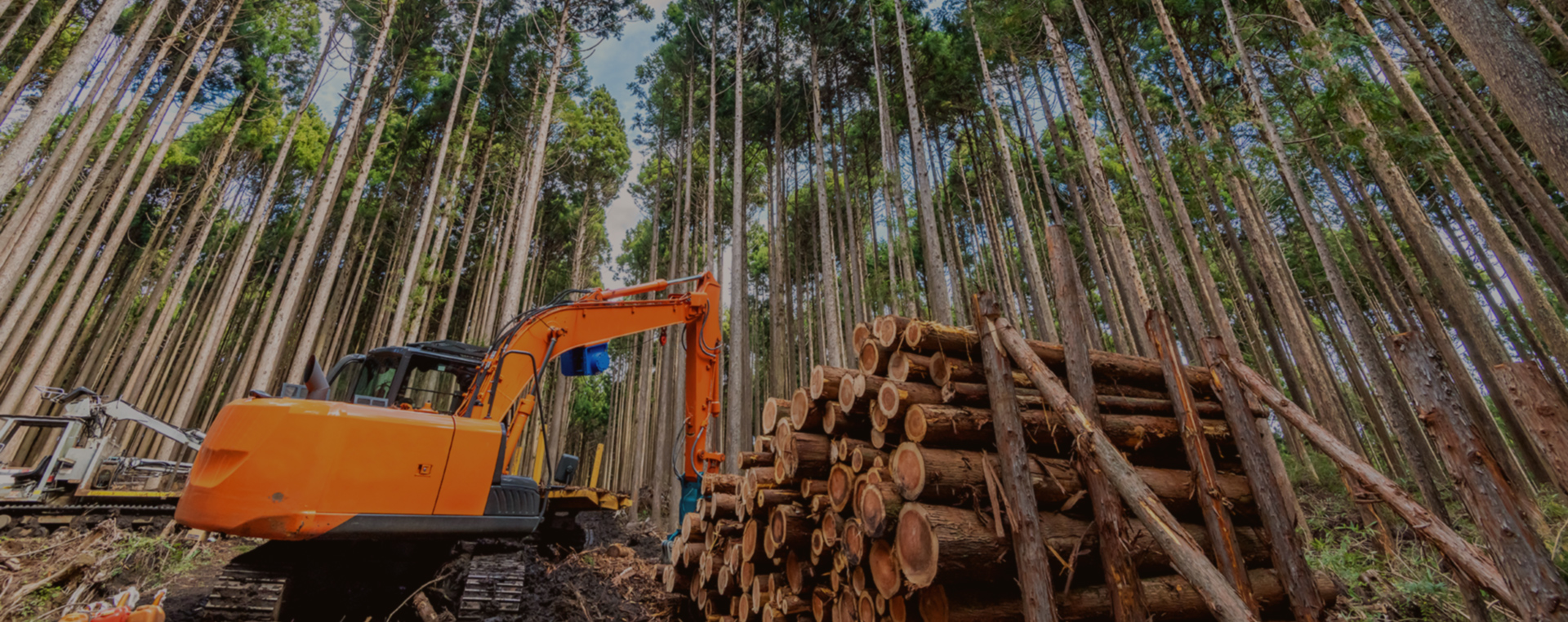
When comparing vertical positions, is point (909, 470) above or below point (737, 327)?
below

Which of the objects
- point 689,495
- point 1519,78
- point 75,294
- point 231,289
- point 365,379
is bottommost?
point 689,495

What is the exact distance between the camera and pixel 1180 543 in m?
2.17

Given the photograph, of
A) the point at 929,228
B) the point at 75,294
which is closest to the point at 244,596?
the point at 929,228

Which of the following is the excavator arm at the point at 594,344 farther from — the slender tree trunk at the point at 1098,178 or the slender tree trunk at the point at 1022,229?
the slender tree trunk at the point at 1022,229

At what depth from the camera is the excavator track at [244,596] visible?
3609 mm

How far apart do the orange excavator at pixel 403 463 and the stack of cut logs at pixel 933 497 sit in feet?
5.46

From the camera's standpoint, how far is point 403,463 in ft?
12.2

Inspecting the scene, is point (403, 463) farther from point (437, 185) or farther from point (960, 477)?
point (437, 185)

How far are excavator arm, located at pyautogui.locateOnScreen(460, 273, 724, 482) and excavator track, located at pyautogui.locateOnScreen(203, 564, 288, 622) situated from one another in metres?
1.55

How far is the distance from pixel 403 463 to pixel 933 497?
345 centimetres

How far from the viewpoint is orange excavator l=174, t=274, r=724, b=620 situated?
3355mm

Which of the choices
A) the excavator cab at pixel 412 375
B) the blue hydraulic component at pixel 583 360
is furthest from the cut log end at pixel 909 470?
the excavator cab at pixel 412 375

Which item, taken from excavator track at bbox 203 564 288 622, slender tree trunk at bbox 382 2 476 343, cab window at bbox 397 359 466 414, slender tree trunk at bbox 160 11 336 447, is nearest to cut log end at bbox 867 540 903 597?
cab window at bbox 397 359 466 414

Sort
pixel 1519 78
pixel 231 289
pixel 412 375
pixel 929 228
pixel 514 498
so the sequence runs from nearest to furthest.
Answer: pixel 1519 78 → pixel 514 498 → pixel 412 375 → pixel 929 228 → pixel 231 289
